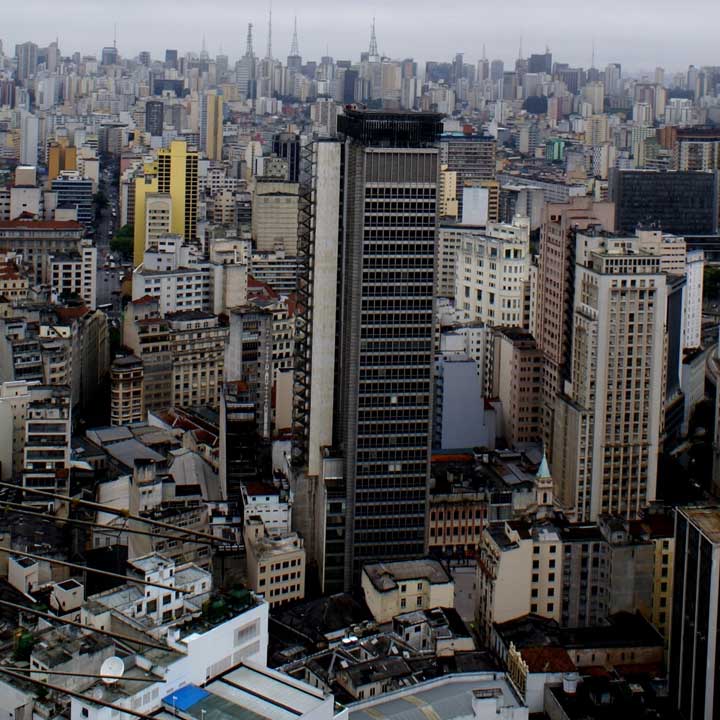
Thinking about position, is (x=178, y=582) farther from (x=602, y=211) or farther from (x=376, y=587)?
(x=602, y=211)

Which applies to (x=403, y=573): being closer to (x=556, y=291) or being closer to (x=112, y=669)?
(x=112, y=669)

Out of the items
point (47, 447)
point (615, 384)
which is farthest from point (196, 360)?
point (615, 384)

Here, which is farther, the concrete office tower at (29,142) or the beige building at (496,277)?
the concrete office tower at (29,142)

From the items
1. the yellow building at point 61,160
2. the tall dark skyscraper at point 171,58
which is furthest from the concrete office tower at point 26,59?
the yellow building at point 61,160

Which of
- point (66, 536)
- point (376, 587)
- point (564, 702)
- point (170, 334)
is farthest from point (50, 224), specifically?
point (564, 702)

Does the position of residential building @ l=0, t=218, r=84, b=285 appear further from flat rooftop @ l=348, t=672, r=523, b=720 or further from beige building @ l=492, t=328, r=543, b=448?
flat rooftop @ l=348, t=672, r=523, b=720

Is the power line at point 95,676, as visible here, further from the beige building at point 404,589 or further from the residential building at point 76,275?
the residential building at point 76,275

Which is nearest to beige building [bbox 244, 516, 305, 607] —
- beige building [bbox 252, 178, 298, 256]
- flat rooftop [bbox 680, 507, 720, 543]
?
flat rooftop [bbox 680, 507, 720, 543]
